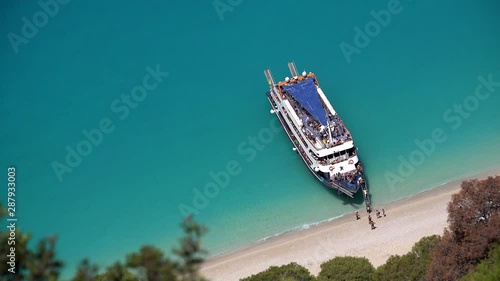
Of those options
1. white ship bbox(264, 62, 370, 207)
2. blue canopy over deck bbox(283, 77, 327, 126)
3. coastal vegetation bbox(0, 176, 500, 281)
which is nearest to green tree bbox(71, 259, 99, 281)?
coastal vegetation bbox(0, 176, 500, 281)

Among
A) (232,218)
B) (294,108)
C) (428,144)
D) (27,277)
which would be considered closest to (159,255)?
(27,277)

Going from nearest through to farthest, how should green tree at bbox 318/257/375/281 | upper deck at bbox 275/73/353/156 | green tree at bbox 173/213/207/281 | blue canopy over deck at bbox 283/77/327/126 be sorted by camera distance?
green tree at bbox 173/213/207/281, green tree at bbox 318/257/375/281, upper deck at bbox 275/73/353/156, blue canopy over deck at bbox 283/77/327/126

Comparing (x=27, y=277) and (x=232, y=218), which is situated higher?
(x=232, y=218)

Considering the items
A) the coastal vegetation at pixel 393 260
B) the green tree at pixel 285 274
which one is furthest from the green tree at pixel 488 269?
the green tree at pixel 285 274

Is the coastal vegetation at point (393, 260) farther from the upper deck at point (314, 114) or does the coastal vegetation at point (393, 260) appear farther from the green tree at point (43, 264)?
the upper deck at point (314, 114)

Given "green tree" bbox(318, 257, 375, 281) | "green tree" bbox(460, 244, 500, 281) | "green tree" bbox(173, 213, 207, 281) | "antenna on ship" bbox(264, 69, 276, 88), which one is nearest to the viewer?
"green tree" bbox(173, 213, 207, 281)

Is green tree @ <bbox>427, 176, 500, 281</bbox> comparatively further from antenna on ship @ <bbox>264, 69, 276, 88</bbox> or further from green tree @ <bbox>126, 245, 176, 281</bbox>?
antenna on ship @ <bbox>264, 69, 276, 88</bbox>

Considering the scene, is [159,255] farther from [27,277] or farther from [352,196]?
[352,196]
